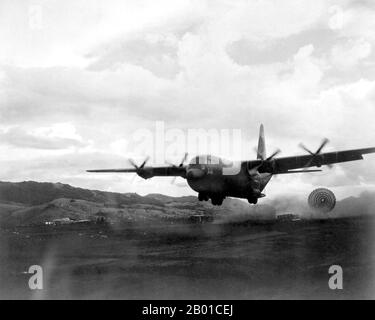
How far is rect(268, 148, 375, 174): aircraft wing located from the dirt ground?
7.42 metres

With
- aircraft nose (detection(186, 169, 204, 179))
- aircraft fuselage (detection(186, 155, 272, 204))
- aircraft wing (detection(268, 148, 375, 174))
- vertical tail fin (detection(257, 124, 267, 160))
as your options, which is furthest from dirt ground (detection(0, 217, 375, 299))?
vertical tail fin (detection(257, 124, 267, 160))

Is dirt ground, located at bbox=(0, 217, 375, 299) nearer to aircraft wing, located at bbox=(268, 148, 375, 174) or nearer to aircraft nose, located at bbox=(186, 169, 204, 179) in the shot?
aircraft nose, located at bbox=(186, 169, 204, 179)

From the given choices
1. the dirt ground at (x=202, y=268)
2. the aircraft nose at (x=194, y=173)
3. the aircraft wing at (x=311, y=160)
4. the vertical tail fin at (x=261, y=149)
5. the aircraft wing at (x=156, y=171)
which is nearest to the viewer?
the dirt ground at (x=202, y=268)

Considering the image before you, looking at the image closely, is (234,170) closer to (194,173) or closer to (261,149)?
(194,173)

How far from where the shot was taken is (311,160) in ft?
105

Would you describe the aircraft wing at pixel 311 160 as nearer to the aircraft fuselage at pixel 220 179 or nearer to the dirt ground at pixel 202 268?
the aircraft fuselage at pixel 220 179

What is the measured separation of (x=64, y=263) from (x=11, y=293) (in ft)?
26.9

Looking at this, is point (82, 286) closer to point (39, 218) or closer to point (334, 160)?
point (334, 160)

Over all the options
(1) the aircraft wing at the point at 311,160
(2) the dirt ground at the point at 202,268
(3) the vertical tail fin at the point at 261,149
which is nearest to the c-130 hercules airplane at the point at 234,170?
(1) the aircraft wing at the point at 311,160

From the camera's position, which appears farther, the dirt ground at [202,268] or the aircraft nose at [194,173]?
the aircraft nose at [194,173]

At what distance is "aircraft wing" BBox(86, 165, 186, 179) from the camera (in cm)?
3556

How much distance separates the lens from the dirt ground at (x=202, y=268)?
86.5 ft

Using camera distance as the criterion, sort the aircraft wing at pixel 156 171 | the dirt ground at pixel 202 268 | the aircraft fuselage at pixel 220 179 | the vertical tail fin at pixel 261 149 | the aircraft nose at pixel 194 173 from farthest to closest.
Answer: the vertical tail fin at pixel 261 149, the aircraft wing at pixel 156 171, the aircraft fuselage at pixel 220 179, the aircraft nose at pixel 194 173, the dirt ground at pixel 202 268
